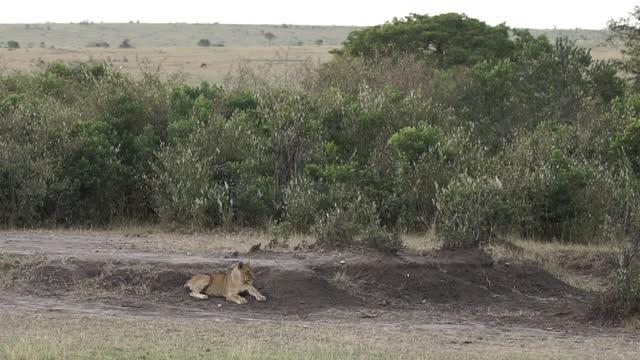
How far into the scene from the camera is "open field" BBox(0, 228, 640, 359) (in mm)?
9109

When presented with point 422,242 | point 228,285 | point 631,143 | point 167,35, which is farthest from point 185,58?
point 228,285

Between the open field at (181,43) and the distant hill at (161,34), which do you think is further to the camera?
the distant hill at (161,34)

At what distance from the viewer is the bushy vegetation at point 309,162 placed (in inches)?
656

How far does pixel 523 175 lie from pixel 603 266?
3.51 meters

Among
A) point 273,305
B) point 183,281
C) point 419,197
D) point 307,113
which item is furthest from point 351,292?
point 307,113

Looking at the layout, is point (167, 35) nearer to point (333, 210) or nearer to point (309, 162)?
point (309, 162)

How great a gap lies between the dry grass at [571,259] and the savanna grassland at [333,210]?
2.0 inches

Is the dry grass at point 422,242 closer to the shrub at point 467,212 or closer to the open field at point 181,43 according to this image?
the shrub at point 467,212

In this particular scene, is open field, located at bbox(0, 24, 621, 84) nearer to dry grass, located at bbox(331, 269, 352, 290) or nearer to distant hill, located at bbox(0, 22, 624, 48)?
distant hill, located at bbox(0, 22, 624, 48)

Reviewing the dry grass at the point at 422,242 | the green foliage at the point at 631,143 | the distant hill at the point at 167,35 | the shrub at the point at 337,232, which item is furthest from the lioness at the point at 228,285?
the distant hill at the point at 167,35

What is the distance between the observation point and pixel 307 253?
1341cm

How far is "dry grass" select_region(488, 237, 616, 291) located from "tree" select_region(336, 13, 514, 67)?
1623 centimetres

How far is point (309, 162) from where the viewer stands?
18.6 meters

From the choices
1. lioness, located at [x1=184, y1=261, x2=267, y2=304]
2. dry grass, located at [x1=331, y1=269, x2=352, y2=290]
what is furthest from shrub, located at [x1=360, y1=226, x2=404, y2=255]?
lioness, located at [x1=184, y1=261, x2=267, y2=304]
